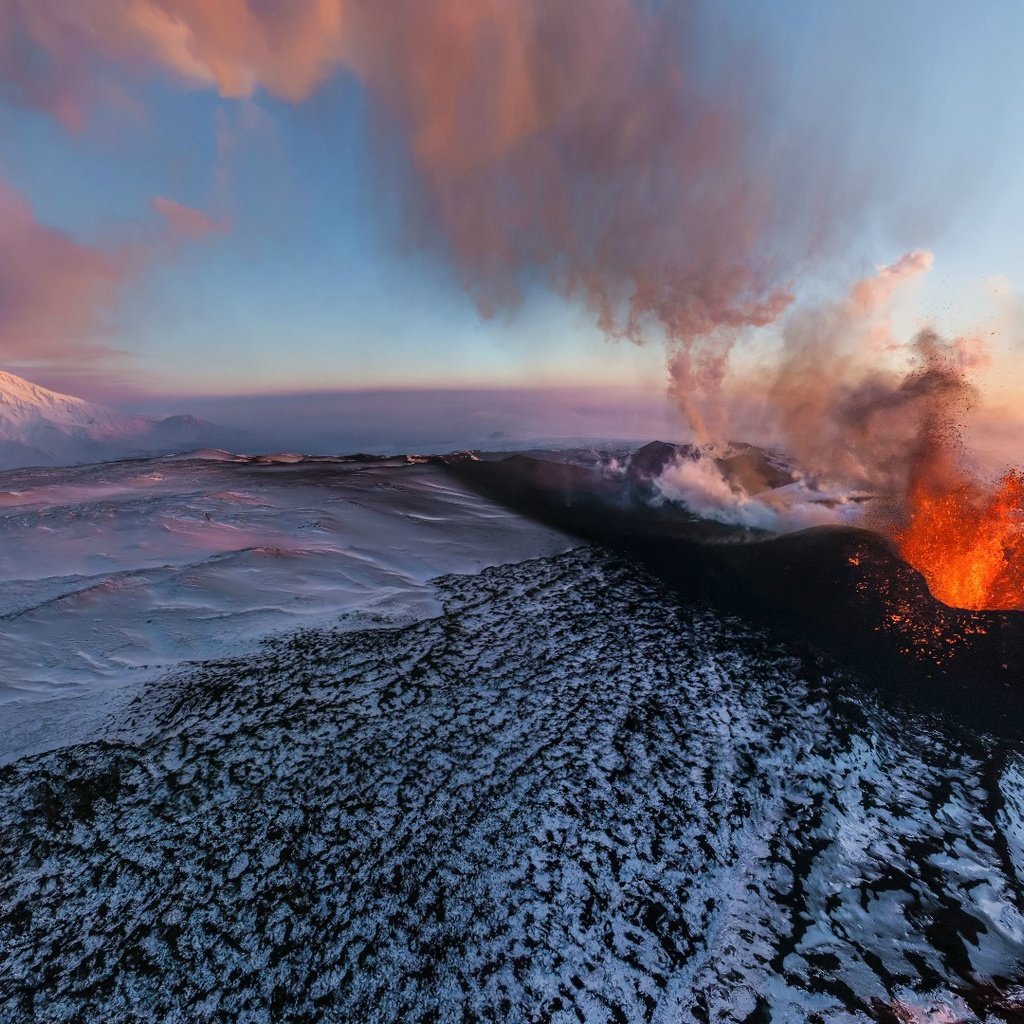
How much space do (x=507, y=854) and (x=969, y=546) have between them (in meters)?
21.4

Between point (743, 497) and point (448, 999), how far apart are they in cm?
2427

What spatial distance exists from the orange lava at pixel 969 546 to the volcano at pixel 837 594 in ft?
3.69

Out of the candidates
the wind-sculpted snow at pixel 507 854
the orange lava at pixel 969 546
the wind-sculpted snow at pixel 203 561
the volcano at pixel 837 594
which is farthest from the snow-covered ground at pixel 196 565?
the orange lava at pixel 969 546

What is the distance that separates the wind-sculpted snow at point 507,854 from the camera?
17.3 feet

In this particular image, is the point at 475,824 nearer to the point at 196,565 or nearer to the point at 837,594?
the point at 196,565

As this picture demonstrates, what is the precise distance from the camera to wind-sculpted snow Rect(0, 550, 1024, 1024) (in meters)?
5.27

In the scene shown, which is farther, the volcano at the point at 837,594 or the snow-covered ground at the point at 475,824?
the volcano at the point at 837,594

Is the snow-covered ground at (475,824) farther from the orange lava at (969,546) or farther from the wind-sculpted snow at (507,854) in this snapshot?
the orange lava at (969,546)

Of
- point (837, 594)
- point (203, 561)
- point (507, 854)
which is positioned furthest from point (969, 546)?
point (203, 561)

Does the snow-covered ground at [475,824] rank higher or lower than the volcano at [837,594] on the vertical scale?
lower

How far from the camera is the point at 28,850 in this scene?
21.6 feet

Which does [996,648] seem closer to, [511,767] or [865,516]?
[865,516]

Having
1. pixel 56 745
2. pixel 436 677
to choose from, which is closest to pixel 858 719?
pixel 436 677

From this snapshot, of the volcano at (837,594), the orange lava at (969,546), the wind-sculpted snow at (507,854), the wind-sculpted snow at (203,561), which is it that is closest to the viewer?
the wind-sculpted snow at (507,854)
